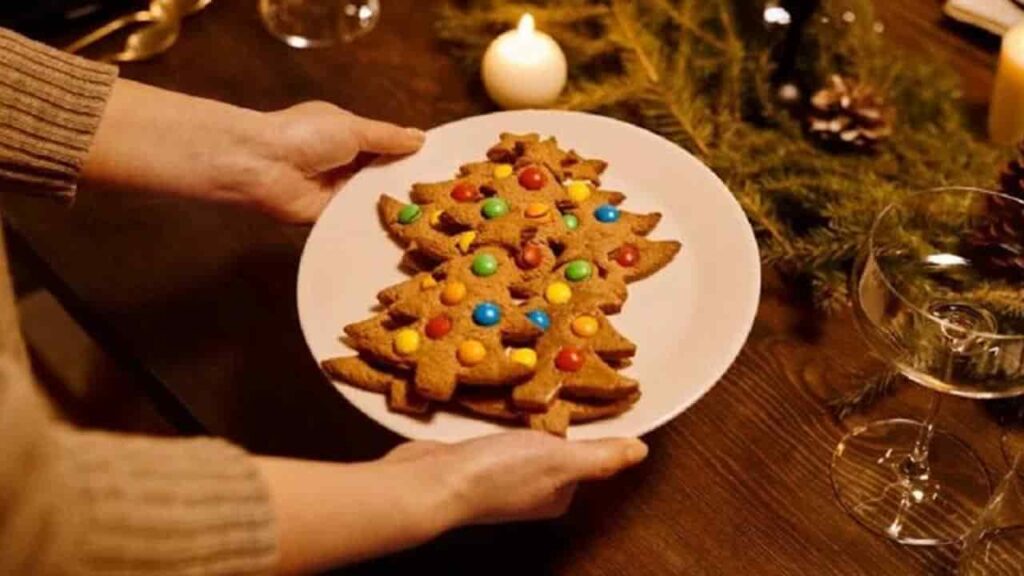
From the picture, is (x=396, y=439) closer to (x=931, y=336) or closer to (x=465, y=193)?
(x=465, y=193)

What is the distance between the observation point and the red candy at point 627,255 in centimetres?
90

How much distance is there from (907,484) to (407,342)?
38cm

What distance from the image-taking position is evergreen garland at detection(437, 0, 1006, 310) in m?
1.01

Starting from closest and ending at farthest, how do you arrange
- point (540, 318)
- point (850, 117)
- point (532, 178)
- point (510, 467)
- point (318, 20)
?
point (510, 467) → point (540, 318) → point (532, 178) → point (850, 117) → point (318, 20)

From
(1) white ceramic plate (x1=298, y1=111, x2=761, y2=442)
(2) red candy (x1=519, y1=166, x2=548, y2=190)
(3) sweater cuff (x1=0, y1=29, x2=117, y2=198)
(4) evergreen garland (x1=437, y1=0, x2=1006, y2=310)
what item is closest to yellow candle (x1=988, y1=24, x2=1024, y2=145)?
(4) evergreen garland (x1=437, y1=0, x2=1006, y2=310)

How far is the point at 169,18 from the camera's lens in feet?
4.05

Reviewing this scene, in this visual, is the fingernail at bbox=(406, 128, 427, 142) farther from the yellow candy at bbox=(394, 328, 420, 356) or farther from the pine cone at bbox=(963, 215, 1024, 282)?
the pine cone at bbox=(963, 215, 1024, 282)

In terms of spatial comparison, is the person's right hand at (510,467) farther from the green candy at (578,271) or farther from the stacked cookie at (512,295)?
the green candy at (578,271)

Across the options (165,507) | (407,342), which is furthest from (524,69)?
(165,507)

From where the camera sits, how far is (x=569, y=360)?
0.81 m

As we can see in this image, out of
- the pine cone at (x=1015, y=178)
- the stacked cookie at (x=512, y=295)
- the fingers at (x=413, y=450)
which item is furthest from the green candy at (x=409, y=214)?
the pine cone at (x=1015, y=178)

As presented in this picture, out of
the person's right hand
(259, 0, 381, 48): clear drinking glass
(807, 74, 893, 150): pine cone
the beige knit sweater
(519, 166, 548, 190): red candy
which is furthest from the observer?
(259, 0, 381, 48): clear drinking glass

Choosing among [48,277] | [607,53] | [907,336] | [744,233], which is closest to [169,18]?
[48,277]

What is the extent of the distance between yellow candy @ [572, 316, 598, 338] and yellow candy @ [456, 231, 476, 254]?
0.12 meters
